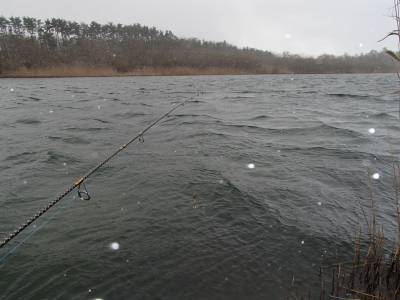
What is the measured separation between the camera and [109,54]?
9269cm

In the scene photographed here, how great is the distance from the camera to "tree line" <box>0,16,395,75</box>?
74.0 meters

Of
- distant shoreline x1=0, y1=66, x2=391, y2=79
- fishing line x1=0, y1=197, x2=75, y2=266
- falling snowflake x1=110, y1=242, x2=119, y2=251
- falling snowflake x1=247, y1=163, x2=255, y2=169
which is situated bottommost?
fishing line x1=0, y1=197, x2=75, y2=266

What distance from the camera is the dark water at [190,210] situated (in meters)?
4.40

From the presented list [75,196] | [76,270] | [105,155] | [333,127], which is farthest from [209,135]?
[76,270]

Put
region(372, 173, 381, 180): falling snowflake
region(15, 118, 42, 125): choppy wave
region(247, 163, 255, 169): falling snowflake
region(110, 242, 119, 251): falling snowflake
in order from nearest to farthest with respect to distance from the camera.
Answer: region(110, 242, 119, 251): falling snowflake
region(372, 173, 381, 180): falling snowflake
region(247, 163, 255, 169): falling snowflake
region(15, 118, 42, 125): choppy wave

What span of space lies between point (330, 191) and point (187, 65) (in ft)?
296

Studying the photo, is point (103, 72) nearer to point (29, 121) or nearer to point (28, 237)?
point (29, 121)

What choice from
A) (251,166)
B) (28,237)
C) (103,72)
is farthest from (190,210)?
(103,72)

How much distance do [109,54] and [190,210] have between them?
308ft

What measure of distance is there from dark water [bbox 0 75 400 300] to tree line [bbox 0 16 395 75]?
60.5m

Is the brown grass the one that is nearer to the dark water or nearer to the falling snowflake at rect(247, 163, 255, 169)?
the dark water

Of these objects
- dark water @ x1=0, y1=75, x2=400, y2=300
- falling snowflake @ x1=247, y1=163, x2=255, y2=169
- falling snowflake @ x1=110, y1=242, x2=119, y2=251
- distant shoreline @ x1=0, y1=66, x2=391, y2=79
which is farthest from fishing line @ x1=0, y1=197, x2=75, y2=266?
distant shoreline @ x1=0, y1=66, x2=391, y2=79

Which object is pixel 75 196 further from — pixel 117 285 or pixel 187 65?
pixel 187 65

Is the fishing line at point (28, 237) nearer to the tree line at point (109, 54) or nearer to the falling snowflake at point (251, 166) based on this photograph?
the falling snowflake at point (251, 166)
